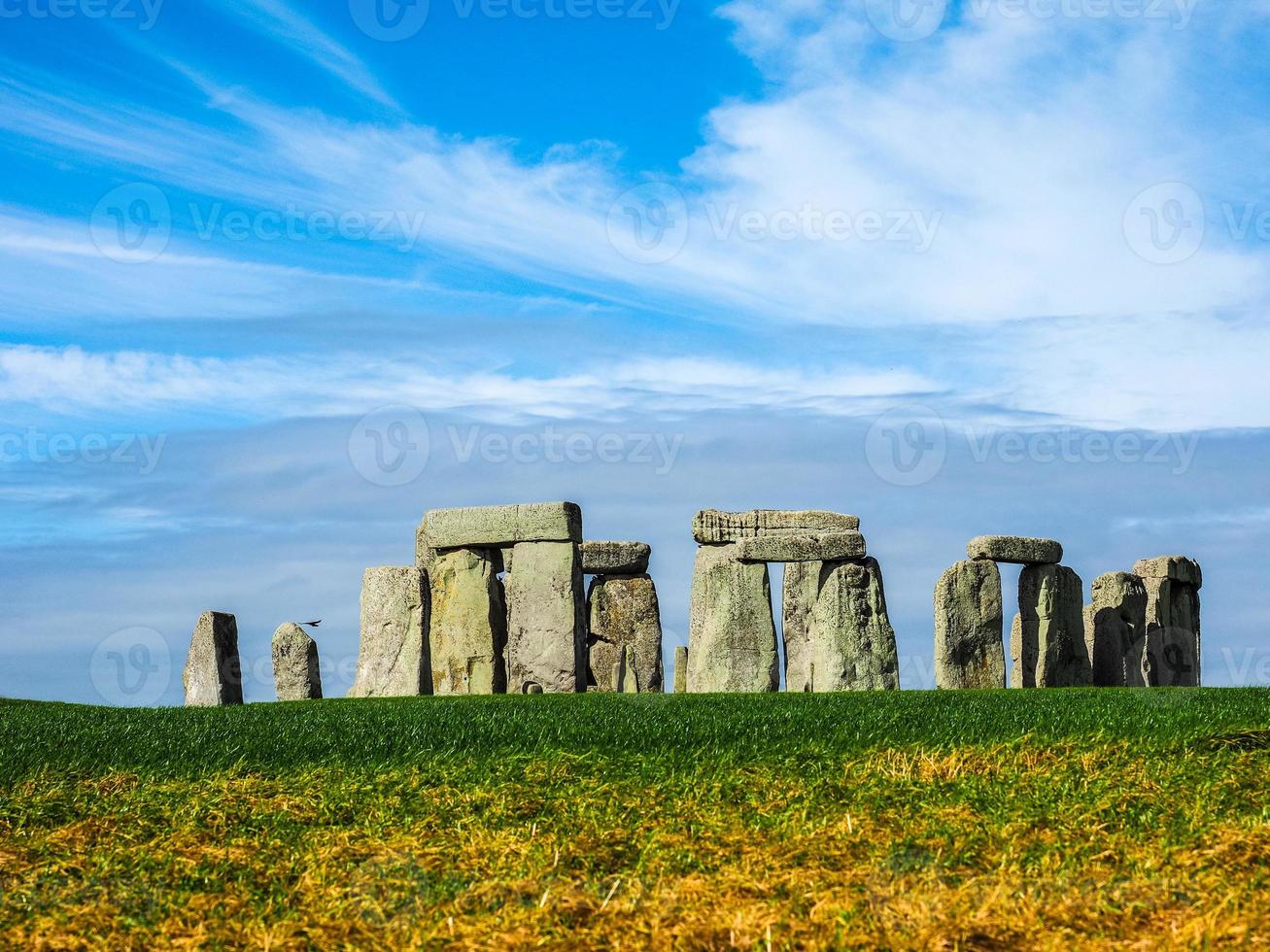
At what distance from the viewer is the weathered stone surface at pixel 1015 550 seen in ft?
67.7

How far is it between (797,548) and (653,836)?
13197 mm

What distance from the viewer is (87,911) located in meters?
5.72

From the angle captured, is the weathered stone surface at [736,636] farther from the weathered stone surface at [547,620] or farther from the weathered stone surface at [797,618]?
the weathered stone surface at [797,618]

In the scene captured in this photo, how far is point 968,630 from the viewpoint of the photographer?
19.8 meters

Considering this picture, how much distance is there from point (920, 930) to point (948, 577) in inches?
597

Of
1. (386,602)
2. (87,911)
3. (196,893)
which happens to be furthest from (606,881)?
(386,602)

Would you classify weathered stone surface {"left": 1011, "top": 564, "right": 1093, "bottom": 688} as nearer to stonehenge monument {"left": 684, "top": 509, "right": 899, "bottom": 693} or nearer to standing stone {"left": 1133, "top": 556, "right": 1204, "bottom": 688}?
standing stone {"left": 1133, "top": 556, "right": 1204, "bottom": 688}

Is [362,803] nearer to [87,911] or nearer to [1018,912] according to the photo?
[87,911]

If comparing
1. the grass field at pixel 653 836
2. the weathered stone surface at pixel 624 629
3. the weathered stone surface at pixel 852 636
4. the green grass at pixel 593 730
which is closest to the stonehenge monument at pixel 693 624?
the weathered stone surface at pixel 852 636

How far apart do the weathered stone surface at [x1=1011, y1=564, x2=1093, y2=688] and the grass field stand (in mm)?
10507

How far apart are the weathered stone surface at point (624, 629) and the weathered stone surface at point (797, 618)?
259 centimetres

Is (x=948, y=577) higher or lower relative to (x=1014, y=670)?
higher

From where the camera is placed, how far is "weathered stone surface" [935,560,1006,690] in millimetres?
19656

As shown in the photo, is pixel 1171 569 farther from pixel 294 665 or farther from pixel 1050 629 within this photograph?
pixel 294 665
